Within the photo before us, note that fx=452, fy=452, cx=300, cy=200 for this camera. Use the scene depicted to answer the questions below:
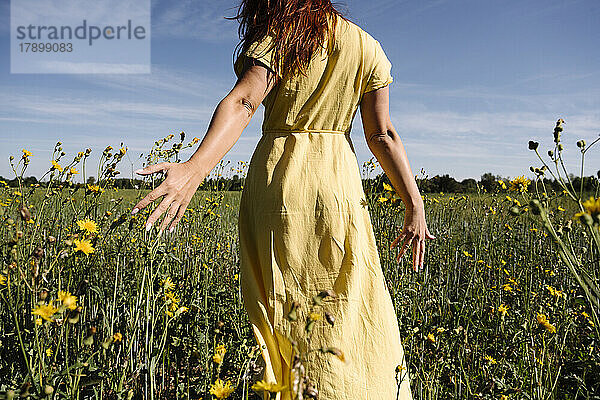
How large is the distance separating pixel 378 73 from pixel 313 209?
0.48 m

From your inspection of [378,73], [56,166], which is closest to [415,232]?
[378,73]

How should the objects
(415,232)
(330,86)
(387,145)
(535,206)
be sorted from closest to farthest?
(535,206) → (330,86) → (387,145) → (415,232)

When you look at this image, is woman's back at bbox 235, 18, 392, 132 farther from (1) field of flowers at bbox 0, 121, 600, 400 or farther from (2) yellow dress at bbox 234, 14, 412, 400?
(1) field of flowers at bbox 0, 121, 600, 400

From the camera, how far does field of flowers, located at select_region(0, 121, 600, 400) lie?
124 centimetres

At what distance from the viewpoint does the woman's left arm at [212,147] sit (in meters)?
1.02

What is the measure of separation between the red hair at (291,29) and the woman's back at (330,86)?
34 millimetres

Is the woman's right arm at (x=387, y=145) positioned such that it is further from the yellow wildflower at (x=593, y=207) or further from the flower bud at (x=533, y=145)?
the yellow wildflower at (x=593, y=207)

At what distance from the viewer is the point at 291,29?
50.9 inches

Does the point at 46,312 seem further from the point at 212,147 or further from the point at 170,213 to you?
the point at 212,147

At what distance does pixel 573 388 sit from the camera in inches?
81.2

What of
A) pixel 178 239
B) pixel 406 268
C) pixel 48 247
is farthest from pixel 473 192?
pixel 48 247

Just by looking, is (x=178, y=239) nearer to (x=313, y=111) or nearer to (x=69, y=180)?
(x=69, y=180)

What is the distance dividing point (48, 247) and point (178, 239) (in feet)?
5.57

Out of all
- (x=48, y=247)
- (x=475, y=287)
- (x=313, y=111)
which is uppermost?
(x=313, y=111)
